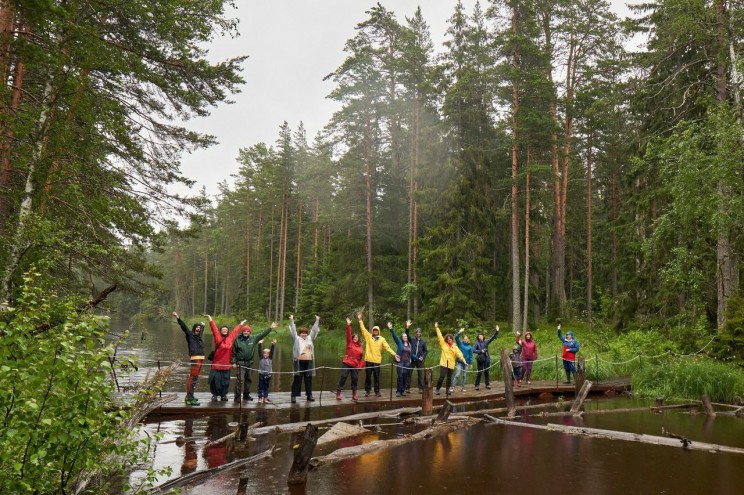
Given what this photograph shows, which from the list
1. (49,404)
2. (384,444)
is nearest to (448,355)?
(384,444)

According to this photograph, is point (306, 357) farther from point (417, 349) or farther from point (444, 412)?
point (444, 412)

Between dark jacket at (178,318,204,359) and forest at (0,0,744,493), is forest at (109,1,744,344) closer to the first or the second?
forest at (0,0,744,493)

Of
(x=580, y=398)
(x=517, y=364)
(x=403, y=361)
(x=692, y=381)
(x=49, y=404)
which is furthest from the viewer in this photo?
(x=517, y=364)

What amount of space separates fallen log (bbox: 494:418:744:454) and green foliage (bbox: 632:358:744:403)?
6.61 metres

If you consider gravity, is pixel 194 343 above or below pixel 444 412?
above

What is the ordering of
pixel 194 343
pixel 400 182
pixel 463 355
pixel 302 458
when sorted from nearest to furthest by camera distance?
pixel 302 458
pixel 194 343
pixel 463 355
pixel 400 182

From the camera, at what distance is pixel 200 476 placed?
27.5 ft

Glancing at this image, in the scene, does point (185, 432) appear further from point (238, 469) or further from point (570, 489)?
point (570, 489)

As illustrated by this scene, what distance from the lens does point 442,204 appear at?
31672mm

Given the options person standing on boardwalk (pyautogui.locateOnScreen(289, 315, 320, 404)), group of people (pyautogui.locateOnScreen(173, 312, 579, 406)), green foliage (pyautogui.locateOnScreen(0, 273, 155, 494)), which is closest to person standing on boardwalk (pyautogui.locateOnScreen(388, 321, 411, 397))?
group of people (pyautogui.locateOnScreen(173, 312, 579, 406))

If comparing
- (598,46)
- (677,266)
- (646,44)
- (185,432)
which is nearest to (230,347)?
(185,432)

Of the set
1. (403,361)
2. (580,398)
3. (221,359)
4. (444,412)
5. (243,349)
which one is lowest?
(444,412)

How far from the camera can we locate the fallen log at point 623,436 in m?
10.8

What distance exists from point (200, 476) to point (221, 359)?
6361 mm
